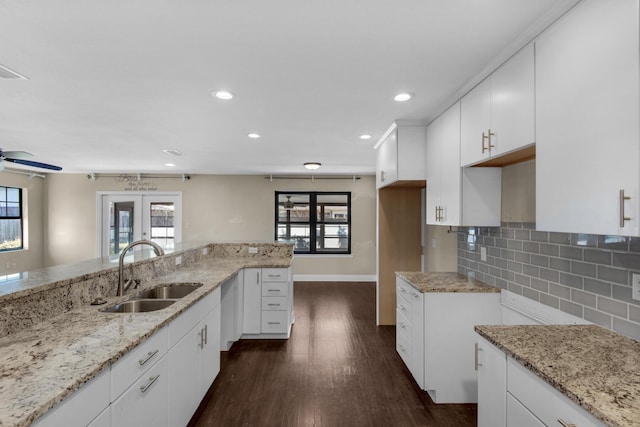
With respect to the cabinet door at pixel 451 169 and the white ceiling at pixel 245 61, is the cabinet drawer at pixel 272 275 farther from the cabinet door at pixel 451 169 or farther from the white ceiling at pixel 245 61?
the cabinet door at pixel 451 169

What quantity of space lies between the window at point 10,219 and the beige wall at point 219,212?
51cm

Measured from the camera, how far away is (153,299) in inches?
90.4

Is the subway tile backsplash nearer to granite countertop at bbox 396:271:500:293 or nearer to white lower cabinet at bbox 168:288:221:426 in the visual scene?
granite countertop at bbox 396:271:500:293

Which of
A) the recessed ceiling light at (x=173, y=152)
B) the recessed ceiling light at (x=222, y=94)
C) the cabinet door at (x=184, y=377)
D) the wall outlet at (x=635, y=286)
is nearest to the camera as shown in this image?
the wall outlet at (x=635, y=286)

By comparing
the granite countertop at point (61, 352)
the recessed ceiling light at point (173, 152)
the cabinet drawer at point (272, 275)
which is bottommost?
the cabinet drawer at point (272, 275)

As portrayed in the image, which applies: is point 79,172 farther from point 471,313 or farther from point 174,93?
point 471,313

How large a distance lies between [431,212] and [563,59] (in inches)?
69.1

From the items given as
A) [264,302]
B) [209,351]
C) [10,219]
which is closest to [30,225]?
[10,219]

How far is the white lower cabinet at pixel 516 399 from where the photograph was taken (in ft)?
3.48

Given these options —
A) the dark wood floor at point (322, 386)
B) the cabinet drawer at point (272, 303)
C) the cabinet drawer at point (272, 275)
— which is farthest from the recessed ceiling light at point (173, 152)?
the dark wood floor at point (322, 386)

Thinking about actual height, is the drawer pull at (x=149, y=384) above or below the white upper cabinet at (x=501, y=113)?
below

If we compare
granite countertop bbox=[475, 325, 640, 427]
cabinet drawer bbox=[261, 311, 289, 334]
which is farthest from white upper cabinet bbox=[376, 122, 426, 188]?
cabinet drawer bbox=[261, 311, 289, 334]

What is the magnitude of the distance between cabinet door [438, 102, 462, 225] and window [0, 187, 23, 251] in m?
7.81

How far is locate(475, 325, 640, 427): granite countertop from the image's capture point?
3.14 feet
